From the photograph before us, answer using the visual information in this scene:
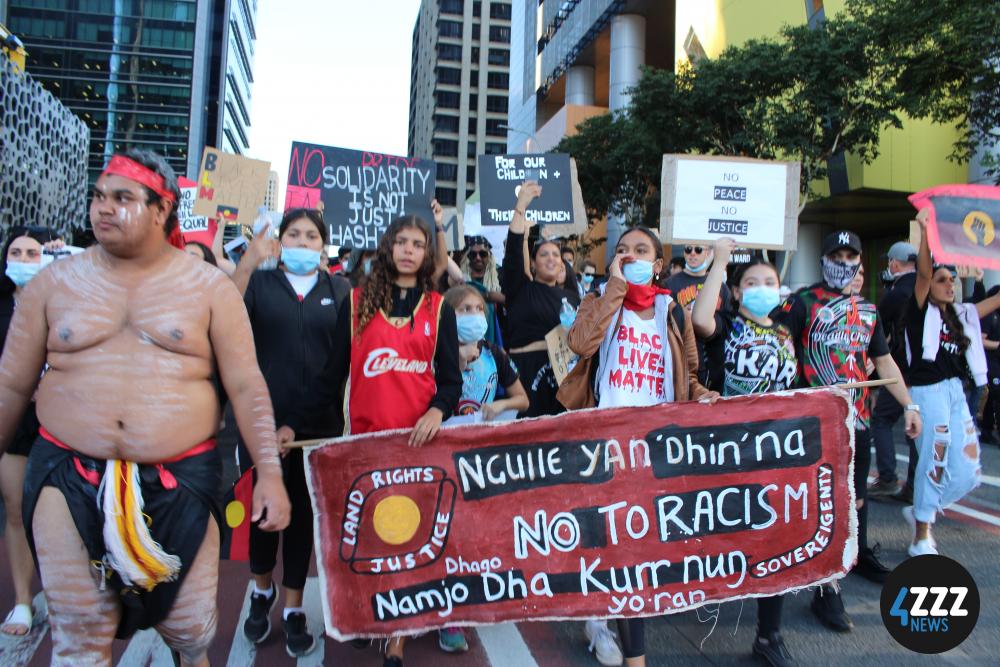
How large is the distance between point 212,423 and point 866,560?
391 centimetres

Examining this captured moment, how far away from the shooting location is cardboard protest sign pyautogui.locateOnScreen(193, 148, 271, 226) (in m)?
6.91

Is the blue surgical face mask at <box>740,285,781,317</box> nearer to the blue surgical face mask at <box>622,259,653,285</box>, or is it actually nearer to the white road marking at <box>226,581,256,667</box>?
the blue surgical face mask at <box>622,259,653,285</box>

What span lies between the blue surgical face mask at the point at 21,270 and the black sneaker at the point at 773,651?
4.13m

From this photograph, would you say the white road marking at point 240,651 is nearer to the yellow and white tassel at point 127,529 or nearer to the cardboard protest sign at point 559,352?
the yellow and white tassel at point 127,529

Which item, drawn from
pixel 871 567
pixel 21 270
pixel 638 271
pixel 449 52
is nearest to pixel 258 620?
pixel 21 270

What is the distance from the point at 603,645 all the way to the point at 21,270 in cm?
360

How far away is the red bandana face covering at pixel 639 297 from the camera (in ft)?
11.5

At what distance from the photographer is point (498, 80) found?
9506 cm

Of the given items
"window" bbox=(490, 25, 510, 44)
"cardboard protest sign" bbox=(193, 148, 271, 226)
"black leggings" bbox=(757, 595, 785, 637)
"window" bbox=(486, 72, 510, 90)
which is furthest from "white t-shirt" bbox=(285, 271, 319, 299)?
"window" bbox=(490, 25, 510, 44)

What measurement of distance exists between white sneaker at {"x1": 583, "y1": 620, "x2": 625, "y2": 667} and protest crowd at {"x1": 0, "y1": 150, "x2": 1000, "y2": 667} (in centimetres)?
1

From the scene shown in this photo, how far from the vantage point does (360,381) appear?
10.7 ft

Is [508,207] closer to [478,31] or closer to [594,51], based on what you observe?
[594,51]

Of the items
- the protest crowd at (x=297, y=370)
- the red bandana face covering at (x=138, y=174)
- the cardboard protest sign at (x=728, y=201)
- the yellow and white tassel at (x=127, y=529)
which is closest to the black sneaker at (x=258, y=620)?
the protest crowd at (x=297, y=370)

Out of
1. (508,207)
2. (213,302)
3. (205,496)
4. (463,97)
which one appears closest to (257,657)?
(205,496)
